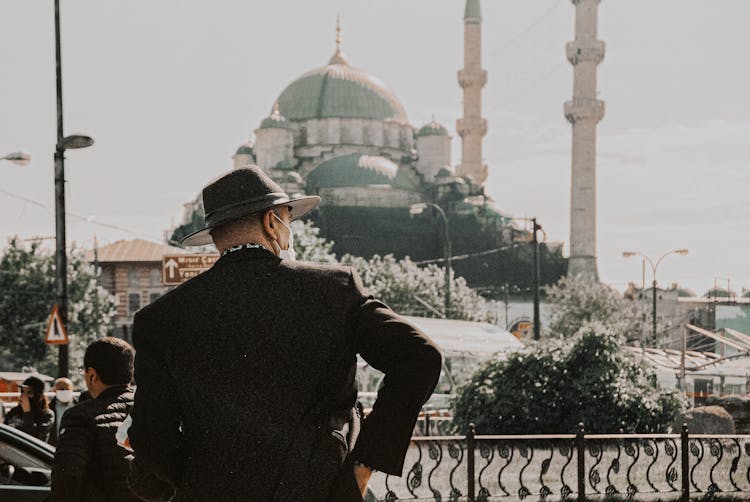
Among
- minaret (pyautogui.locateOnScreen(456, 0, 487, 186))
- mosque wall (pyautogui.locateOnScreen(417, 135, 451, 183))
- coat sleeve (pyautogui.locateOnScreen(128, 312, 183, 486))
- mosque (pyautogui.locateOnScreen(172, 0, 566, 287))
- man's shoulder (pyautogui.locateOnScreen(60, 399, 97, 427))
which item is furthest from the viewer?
mosque wall (pyautogui.locateOnScreen(417, 135, 451, 183))

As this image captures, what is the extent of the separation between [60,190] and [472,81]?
65976mm

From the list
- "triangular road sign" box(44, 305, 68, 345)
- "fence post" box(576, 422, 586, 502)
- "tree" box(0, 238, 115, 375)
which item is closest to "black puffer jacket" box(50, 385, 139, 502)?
"fence post" box(576, 422, 586, 502)

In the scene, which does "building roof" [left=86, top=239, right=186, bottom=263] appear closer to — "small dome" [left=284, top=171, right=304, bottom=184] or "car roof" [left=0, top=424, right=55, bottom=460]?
"small dome" [left=284, top=171, right=304, bottom=184]

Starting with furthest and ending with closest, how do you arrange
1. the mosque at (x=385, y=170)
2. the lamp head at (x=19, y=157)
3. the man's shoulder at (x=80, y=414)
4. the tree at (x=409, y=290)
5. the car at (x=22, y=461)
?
the mosque at (x=385, y=170) < the tree at (x=409, y=290) < the lamp head at (x=19, y=157) < the car at (x=22, y=461) < the man's shoulder at (x=80, y=414)

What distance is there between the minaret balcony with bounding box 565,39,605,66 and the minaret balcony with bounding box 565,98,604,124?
262 cm

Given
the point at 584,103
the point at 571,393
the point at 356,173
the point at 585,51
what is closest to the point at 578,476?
the point at 571,393

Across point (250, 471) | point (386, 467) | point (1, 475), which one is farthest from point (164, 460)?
point (1, 475)

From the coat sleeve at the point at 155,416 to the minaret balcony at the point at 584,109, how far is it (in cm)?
6522

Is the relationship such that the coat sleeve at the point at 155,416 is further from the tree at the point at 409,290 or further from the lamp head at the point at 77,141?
the tree at the point at 409,290

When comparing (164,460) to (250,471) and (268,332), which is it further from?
(268,332)

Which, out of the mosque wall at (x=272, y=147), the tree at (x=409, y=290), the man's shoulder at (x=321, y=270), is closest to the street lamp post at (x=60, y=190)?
the man's shoulder at (x=321, y=270)

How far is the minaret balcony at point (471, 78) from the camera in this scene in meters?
78.6

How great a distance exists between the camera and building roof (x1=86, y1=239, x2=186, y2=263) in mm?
73625

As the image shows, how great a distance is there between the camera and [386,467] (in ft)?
7.95
